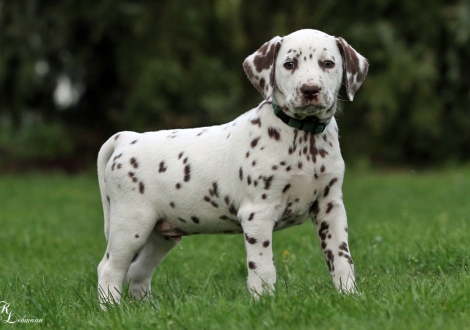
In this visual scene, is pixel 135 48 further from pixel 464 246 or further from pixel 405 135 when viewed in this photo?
pixel 464 246

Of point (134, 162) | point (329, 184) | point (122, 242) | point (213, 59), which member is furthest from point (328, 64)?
point (213, 59)

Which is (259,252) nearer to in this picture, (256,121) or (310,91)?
(256,121)

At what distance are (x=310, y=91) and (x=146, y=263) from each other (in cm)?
211

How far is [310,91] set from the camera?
4.82 m

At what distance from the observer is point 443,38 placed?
57.4 feet

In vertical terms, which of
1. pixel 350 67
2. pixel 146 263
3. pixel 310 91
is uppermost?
pixel 350 67

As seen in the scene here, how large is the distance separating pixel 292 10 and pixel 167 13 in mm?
2827

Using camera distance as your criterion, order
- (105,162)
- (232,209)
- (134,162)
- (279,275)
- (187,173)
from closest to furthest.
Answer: (232,209), (187,173), (134,162), (105,162), (279,275)

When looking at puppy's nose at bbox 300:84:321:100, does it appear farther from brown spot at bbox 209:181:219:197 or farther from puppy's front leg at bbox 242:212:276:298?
brown spot at bbox 209:181:219:197

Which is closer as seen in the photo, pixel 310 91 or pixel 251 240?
pixel 310 91

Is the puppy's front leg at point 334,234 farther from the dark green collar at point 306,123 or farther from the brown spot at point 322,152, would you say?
the dark green collar at point 306,123

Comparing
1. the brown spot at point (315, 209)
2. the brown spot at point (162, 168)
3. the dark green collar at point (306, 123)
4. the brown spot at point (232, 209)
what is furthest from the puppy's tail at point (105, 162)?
the brown spot at point (315, 209)

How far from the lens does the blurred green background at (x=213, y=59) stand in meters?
16.2

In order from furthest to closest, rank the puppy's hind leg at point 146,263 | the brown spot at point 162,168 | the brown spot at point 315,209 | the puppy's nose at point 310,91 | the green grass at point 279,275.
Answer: the puppy's hind leg at point 146,263 < the brown spot at point 162,168 < the brown spot at point 315,209 < the puppy's nose at point 310,91 < the green grass at point 279,275
